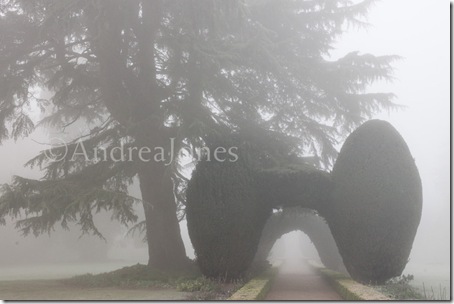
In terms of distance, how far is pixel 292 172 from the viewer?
1139cm

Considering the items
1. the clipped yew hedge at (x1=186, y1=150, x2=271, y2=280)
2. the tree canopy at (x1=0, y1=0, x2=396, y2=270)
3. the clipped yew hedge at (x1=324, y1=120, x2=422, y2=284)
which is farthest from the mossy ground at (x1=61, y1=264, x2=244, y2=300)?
the clipped yew hedge at (x1=324, y1=120, x2=422, y2=284)

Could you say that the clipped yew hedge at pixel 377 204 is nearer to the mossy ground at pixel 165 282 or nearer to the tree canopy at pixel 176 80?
the tree canopy at pixel 176 80

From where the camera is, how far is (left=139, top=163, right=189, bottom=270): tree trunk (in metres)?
13.4

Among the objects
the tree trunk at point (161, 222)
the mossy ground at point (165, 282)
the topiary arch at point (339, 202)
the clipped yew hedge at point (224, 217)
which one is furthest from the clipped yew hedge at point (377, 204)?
the tree trunk at point (161, 222)

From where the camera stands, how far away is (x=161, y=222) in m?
13.6

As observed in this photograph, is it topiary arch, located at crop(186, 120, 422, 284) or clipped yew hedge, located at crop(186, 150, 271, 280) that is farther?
clipped yew hedge, located at crop(186, 150, 271, 280)

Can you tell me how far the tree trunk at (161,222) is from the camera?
13.4 meters

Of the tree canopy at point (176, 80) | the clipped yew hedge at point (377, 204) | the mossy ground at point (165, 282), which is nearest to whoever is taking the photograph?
the mossy ground at point (165, 282)

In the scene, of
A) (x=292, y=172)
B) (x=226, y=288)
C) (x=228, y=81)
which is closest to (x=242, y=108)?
(x=228, y=81)

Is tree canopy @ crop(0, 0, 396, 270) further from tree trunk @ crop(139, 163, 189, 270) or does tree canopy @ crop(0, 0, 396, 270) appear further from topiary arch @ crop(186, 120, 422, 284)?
topiary arch @ crop(186, 120, 422, 284)

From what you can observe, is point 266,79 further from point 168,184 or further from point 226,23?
point 168,184

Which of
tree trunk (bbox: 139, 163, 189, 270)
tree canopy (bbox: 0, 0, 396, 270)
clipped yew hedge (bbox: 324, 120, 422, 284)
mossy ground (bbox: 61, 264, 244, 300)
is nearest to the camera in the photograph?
mossy ground (bbox: 61, 264, 244, 300)

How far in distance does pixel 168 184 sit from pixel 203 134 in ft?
9.79

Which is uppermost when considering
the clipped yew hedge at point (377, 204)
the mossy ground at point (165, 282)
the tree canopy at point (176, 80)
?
the tree canopy at point (176, 80)
